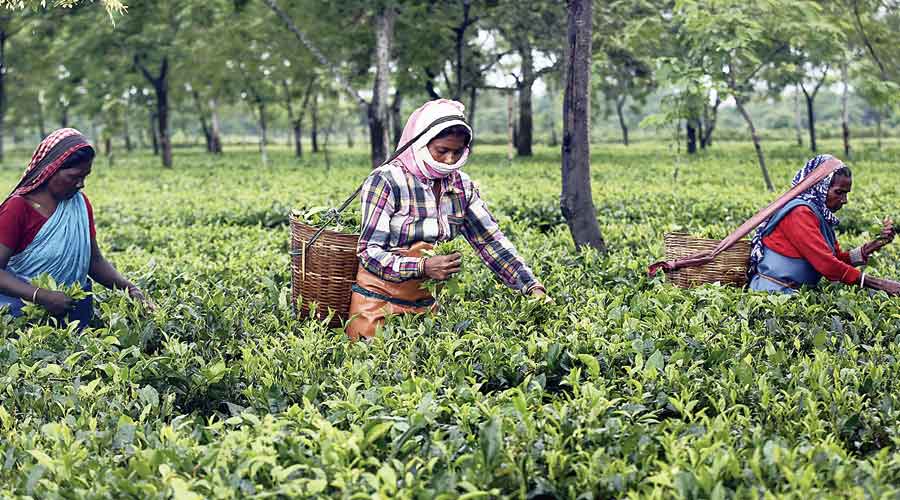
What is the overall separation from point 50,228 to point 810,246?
4.26 m

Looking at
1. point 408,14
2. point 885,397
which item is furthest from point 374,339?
point 408,14

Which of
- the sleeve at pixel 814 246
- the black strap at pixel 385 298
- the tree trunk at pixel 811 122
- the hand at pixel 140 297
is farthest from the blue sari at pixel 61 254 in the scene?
the tree trunk at pixel 811 122

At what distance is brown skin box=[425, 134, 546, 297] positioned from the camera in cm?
387

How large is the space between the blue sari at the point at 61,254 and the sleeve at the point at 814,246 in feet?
13.4

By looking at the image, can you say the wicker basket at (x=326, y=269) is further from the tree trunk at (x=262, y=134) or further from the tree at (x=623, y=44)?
the tree trunk at (x=262, y=134)

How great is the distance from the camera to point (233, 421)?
9.61 feet

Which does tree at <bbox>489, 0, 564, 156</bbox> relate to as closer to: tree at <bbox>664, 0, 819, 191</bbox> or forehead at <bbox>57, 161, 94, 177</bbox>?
tree at <bbox>664, 0, 819, 191</bbox>

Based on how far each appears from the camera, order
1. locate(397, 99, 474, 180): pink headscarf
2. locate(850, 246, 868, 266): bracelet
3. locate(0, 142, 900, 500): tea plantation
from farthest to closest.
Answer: locate(850, 246, 868, 266): bracelet < locate(397, 99, 474, 180): pink headscarf < locate(0, 142, 900, 500): tea plantation

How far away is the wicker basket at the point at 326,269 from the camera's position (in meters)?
4.30

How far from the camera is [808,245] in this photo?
4836mm

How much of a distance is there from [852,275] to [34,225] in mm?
4552

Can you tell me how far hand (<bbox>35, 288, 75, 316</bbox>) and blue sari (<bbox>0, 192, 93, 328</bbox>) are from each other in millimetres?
151

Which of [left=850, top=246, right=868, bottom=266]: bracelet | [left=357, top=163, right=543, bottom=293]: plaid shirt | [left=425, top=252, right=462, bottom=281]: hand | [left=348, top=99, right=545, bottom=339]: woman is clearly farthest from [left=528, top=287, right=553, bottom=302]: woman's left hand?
[left=850, top=246, right=868, bottom=266]: bracelet

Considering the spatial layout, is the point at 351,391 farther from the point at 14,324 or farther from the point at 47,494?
the point at 14,324
